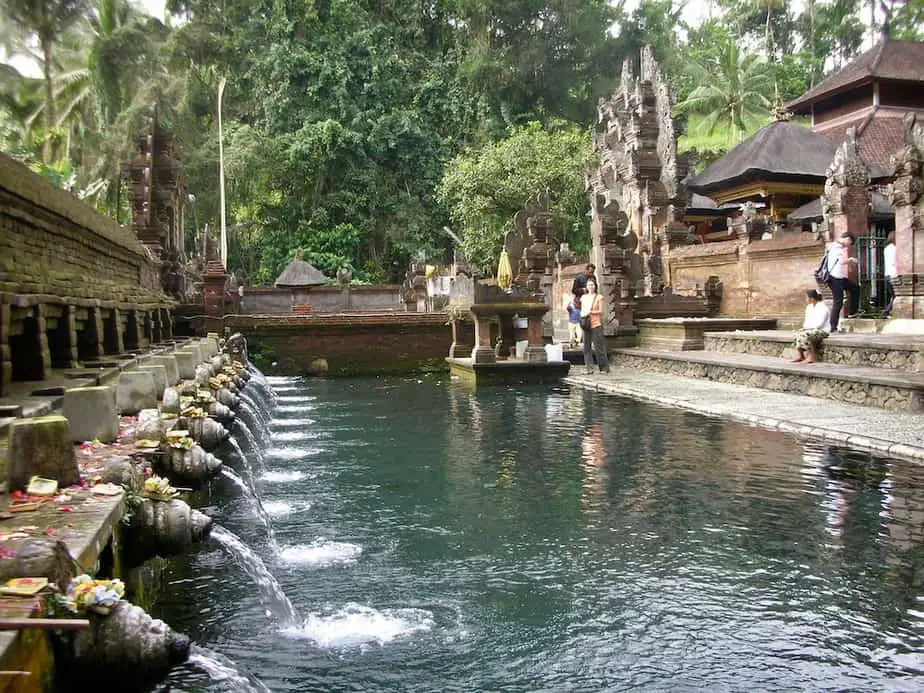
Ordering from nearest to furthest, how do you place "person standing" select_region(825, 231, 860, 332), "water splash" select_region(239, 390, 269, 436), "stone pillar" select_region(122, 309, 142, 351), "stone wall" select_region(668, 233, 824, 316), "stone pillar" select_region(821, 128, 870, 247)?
1. "water splash" select_region(239, 390, 269, 436)
2. "stone pillar" select_region(122, 309, 142, 351)
3. "person standing" select_region(825, 231, 860, 332)
4. "stone pillar" select_region(821, 128, 870, 247)
5. "stone wall" select_region(668, 233, 824, 316)

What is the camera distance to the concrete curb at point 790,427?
29.1 feet

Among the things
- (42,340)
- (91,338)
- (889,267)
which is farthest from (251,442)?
(889,267)

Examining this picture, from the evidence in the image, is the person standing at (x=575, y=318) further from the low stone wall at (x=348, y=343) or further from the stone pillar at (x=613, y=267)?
the low stone wall at (x=348, y=343)

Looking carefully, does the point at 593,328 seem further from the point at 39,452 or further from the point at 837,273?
the point at 39,452

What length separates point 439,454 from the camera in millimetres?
10328

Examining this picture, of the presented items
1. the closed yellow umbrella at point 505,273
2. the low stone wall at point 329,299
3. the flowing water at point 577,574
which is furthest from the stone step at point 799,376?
the low stone wall at point 329,299

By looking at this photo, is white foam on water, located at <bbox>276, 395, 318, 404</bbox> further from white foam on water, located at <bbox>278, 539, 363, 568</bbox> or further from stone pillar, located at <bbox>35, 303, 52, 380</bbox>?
white foam on water, located at <bbox>278, 539, 363, 568</bbox>

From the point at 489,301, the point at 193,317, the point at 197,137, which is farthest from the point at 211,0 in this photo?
the point at 489,301

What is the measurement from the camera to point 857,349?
1431 cm

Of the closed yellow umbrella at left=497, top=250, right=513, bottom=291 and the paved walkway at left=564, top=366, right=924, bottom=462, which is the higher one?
the closed yellow umbrella at left=497, top=250, right=513, bottom=291

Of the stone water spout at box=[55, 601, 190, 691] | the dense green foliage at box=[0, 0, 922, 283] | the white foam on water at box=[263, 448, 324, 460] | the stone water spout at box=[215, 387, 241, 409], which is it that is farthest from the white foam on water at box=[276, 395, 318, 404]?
the dense green foliage at box=[0, 0, 922, 283]

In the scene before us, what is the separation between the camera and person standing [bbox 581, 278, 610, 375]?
18016 mm

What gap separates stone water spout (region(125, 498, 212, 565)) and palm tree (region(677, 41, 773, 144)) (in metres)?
43.5

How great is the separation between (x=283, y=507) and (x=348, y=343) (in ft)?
51.3
